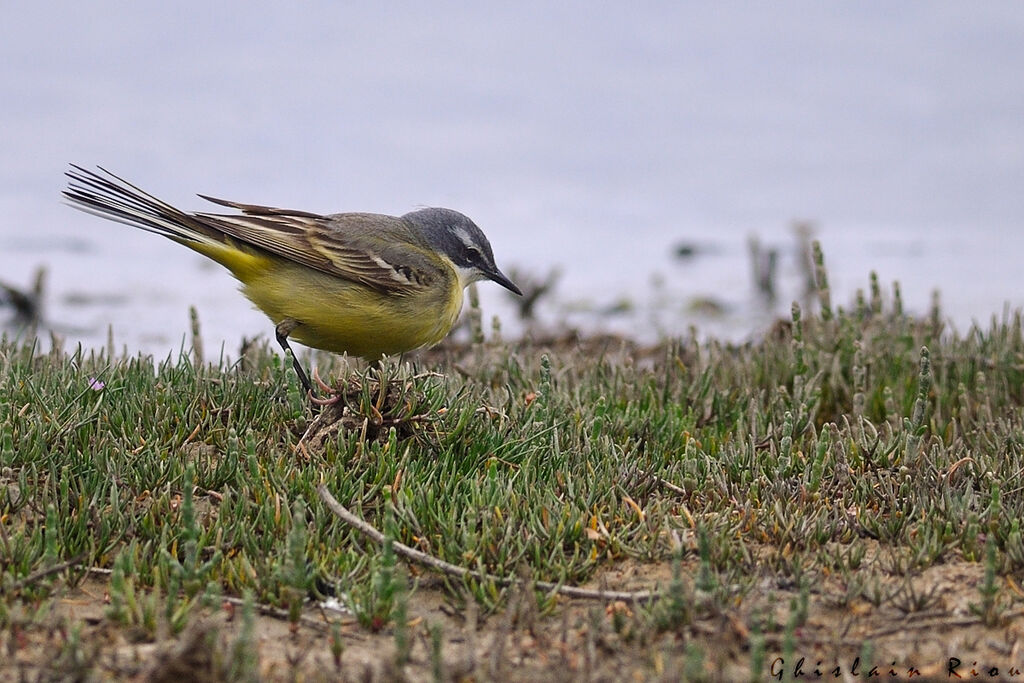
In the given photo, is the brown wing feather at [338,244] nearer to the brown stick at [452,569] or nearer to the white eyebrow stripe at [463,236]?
the white eyebrow stripe at [463,236]

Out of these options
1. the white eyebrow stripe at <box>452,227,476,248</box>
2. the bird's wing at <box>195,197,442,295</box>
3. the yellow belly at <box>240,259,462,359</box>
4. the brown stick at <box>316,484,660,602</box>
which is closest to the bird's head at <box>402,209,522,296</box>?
the white eyebrow stripe at <box>452,227,476,248</box>

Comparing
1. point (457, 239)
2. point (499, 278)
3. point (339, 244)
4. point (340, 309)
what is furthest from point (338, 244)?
point (499, 278)

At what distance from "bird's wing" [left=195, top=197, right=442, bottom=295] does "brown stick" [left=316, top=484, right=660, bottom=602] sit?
2.06 m

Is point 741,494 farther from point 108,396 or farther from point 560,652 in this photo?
point 108,396

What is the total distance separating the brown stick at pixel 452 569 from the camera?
407cm

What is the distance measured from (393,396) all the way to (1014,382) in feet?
13.8

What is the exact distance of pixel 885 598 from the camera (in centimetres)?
407

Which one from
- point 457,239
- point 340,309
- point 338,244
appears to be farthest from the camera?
point 457,239

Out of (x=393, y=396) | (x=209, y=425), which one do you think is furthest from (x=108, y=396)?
(x=393, y=396)

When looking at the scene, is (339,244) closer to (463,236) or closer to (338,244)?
(338,244)

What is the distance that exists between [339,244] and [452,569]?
2824mm

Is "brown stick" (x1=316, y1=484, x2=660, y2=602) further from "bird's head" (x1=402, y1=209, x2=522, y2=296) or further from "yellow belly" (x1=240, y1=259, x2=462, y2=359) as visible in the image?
"bird's head" (x1=402, y1=209, x2=522, y2=296)

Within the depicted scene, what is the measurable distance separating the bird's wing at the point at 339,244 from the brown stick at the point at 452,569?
6.75ft

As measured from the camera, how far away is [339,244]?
6531 millimetres
